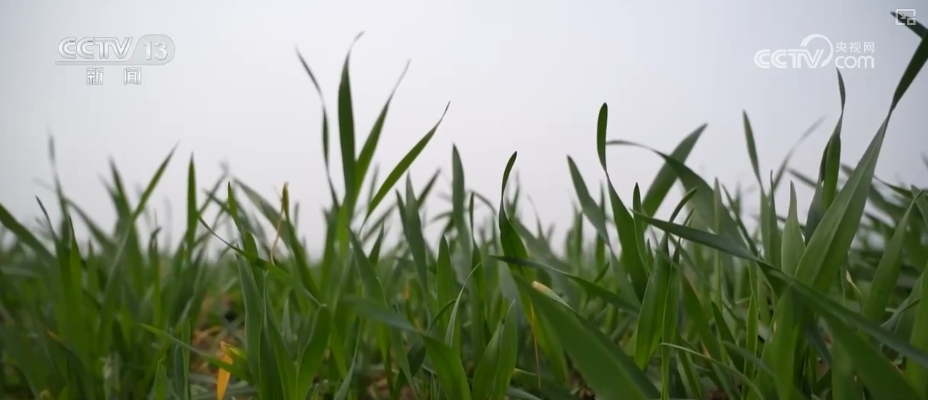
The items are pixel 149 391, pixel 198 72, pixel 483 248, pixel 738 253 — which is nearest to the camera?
pixel 738 253

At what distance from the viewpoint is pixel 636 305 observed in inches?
10.5

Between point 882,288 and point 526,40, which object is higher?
point 526,40

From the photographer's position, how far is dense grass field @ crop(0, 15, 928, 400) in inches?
7.7

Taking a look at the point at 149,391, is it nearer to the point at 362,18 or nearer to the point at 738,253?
the point at 738,253

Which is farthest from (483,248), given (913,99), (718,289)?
(913,99)

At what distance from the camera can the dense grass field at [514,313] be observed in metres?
0.19

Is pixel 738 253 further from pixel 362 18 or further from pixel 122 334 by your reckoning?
pixel 362 18

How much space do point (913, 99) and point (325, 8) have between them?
820mm

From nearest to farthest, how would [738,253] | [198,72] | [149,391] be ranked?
[738,253]
[149,391]
[198,72]

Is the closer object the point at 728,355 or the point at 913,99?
the point at 728,355

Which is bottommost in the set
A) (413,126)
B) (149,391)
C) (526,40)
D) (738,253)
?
(149,391)

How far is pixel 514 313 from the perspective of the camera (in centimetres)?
24

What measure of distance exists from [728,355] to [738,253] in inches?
3.7

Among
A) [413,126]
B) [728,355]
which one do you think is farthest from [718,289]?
[413,126]
